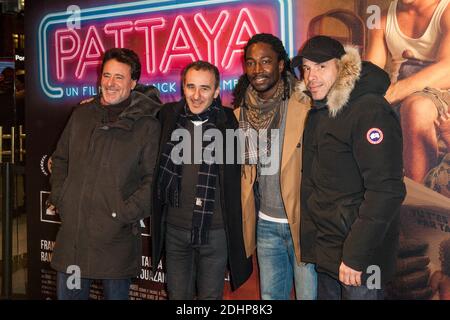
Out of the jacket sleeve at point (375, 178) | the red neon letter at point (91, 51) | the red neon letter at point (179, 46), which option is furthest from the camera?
the red neon letter at point (91, 51)

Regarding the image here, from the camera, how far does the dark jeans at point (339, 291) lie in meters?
2.21

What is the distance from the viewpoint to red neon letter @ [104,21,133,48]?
3.90m

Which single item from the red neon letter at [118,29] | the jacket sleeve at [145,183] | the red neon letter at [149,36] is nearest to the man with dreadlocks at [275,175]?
the jacket sleeve at [145,183]

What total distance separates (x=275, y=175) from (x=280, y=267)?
1.77 feet

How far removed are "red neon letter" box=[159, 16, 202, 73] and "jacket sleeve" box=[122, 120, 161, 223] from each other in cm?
109

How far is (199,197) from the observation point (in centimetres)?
253

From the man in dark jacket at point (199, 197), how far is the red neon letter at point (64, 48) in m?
1.93

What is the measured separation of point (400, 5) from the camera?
2.96 metres

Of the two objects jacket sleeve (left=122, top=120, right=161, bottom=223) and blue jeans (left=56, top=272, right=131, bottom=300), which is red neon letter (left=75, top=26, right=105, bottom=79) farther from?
blue jeans (left=56, top=272, right=131, bottom=300)

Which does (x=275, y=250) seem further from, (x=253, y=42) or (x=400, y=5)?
(x=400, y=5)

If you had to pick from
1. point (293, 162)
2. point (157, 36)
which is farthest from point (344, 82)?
point (157, 36)

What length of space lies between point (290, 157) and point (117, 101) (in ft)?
3.33

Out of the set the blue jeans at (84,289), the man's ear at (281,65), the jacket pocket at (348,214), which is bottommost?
the blue jeans at (84,289)

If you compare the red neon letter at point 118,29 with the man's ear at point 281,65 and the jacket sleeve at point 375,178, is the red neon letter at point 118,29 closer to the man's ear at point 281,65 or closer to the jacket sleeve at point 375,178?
the man's ear at point 281,65
